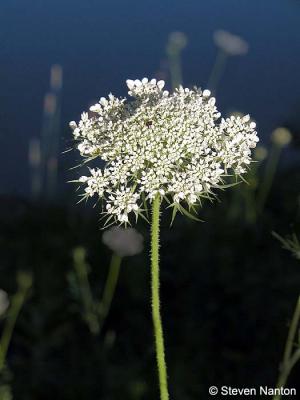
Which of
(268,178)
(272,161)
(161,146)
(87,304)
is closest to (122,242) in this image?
(87,304)

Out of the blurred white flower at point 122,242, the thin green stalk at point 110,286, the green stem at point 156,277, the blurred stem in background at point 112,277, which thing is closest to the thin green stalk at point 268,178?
the thin green stalk at point 110,286

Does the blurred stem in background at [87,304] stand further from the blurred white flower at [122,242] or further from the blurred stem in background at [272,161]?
the blurred stem in background at [272,161]

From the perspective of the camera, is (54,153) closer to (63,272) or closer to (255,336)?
(63,272)

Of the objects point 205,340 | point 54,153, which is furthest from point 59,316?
point 54,153

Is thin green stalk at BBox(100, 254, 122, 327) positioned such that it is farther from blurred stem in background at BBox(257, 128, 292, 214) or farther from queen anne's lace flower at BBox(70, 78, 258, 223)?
queen anne's lace flower at BBox(70, 78, 258, 223)

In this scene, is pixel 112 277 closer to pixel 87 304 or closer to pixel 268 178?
pixel 87 304
